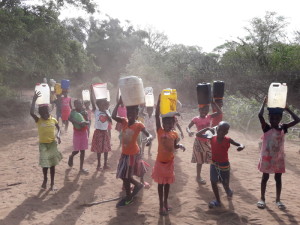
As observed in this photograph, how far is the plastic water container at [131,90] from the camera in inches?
154

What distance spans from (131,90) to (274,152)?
219cm

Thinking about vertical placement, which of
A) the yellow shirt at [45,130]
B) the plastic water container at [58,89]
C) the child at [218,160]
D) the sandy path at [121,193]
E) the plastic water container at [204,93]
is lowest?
the sandy path at [121,193]

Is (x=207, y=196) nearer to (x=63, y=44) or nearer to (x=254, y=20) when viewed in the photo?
(x=63, y=44)

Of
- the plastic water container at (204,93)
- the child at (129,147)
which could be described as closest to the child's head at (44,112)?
the child at (129,147)

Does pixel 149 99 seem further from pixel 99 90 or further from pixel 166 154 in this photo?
pixel 166 154

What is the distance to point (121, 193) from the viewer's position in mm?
4852

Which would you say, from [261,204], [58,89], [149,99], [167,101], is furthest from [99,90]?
[58,89]

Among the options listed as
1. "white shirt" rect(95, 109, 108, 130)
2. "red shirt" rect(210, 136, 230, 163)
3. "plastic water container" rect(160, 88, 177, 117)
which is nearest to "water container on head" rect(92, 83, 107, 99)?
"white shirt" rect(95, 109, 108, 130)

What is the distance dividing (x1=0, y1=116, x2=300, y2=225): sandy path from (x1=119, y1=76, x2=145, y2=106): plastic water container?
5.21 feet

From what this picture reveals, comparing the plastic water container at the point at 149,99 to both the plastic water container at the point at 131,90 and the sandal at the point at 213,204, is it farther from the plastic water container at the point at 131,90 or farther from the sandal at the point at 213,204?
the sandal at the point at 213,204

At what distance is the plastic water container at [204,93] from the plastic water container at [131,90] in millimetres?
1163

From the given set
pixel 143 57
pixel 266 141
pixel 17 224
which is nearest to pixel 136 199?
pixel 17 224

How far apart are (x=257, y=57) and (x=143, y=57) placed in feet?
59.4

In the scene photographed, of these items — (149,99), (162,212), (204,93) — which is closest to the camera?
(162,212)
